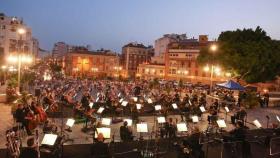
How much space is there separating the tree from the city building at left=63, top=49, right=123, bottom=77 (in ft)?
234

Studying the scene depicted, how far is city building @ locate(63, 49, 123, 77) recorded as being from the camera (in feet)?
382

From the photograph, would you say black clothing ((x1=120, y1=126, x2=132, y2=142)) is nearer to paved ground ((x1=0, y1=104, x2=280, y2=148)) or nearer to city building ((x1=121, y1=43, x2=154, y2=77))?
paved ground ((x1=0, y1=104, x2=280, y2=148))

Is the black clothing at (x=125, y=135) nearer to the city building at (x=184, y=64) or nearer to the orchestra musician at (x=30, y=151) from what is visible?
the orchestra musician at (x=30, y=151)

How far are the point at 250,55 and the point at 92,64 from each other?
79.9 m

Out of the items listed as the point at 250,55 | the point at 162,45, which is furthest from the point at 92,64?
the point at 250,55

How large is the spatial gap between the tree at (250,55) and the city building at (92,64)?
7133 centimetres

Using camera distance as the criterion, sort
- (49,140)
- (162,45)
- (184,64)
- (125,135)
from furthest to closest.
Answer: (162,45) → (184,64) → (125,135) → (49,140)

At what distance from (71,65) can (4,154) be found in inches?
4221

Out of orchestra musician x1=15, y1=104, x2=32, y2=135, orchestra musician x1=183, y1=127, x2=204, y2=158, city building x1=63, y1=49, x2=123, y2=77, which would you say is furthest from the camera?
city building x1=63, y1=49, x2=123, y2=77

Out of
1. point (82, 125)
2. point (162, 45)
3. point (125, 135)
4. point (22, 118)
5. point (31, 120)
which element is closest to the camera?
point (125, 135)

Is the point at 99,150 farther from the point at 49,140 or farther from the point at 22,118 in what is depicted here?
the point at 22,118

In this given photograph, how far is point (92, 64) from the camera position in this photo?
118 meters

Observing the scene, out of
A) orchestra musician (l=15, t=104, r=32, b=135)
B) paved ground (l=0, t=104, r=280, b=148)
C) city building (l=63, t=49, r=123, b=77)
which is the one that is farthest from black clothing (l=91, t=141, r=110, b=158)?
city building (l=63, t=49, r=123, b=77)

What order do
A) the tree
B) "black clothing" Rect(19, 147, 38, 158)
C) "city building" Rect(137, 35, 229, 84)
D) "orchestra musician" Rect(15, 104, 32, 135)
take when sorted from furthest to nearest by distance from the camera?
"city building" Rect(137, 35, 229, 84) < the tree < "orchestra musician" Rect(15, 104, 32, 135) < "black clothing" Rect(19, 147, 38, 158)
